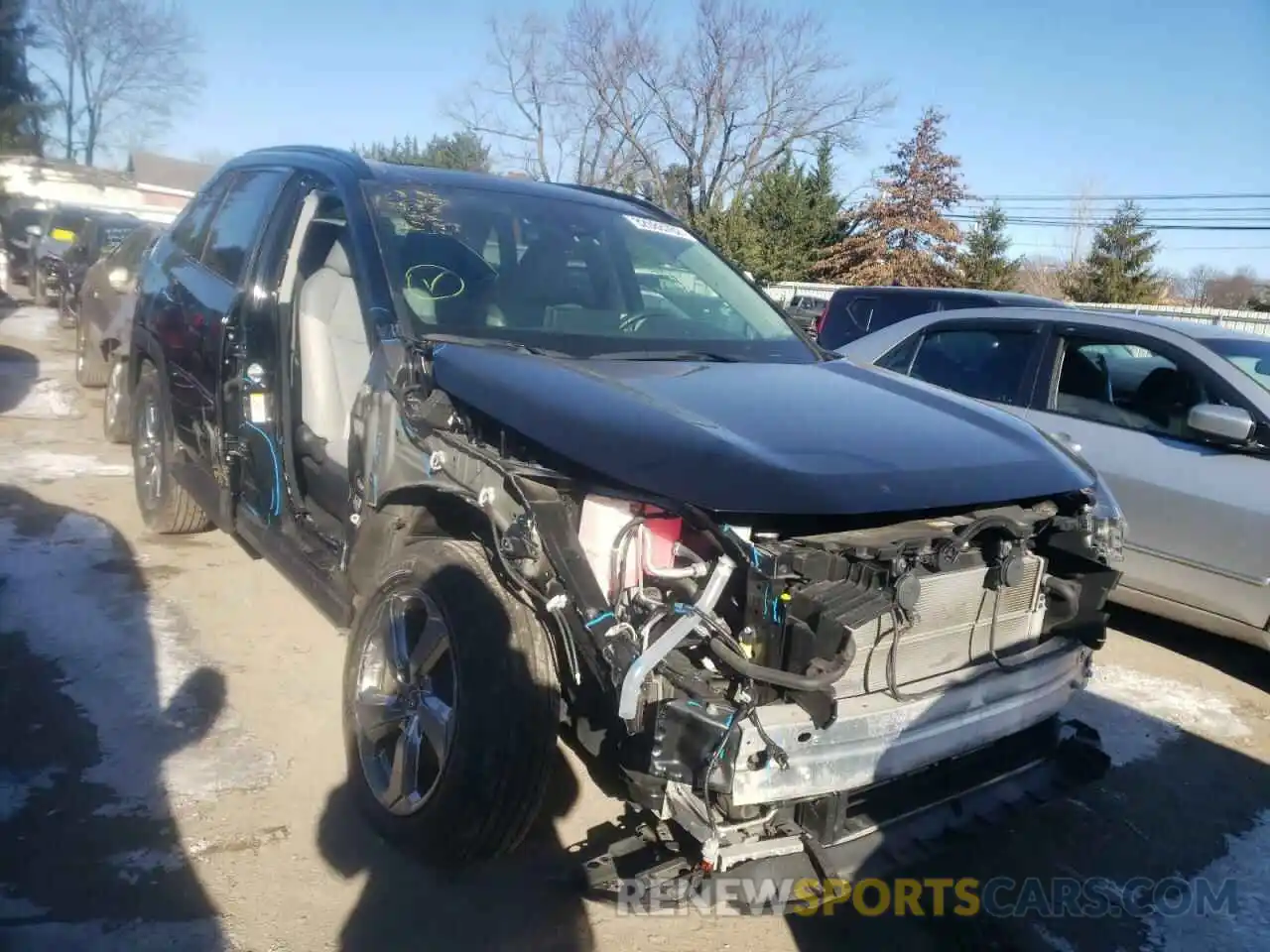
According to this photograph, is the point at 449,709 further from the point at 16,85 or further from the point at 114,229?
the point at 16,85

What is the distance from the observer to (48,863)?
2.68 m

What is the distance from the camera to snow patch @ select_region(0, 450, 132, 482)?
6.36 meters

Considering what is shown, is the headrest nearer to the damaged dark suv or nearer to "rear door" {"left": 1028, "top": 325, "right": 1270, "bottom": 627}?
the damaged dark suv

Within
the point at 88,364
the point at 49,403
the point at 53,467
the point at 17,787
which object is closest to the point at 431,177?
the point at 17,787

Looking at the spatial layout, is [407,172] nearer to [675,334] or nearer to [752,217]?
[675,334]

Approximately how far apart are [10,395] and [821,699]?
925 centimetres

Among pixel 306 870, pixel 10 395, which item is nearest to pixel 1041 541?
pixel 306 870

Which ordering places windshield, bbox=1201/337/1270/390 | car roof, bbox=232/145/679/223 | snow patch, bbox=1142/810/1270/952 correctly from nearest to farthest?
snow patch, bbox=1142/810/1270/952, car roof, bbox=232/145/679/223, windshield, bbox=1201/337/1270/390

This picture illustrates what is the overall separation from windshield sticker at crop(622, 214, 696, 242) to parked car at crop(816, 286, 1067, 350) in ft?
16.0

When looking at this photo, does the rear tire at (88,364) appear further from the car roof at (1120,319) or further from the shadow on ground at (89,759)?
the car roof at (1120,319)

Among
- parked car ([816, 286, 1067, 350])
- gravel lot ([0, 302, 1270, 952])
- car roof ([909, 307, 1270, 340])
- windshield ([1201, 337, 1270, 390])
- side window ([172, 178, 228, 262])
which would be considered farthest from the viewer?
parked car ([816, 286, 1067, 350])

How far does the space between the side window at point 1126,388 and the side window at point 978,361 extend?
0.25m

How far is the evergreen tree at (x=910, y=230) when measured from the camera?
3397cm

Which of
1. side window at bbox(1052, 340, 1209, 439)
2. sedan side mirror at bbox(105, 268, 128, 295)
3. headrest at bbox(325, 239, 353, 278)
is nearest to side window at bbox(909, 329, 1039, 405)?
side window at bbox(1052, 340, 1209, 439)
